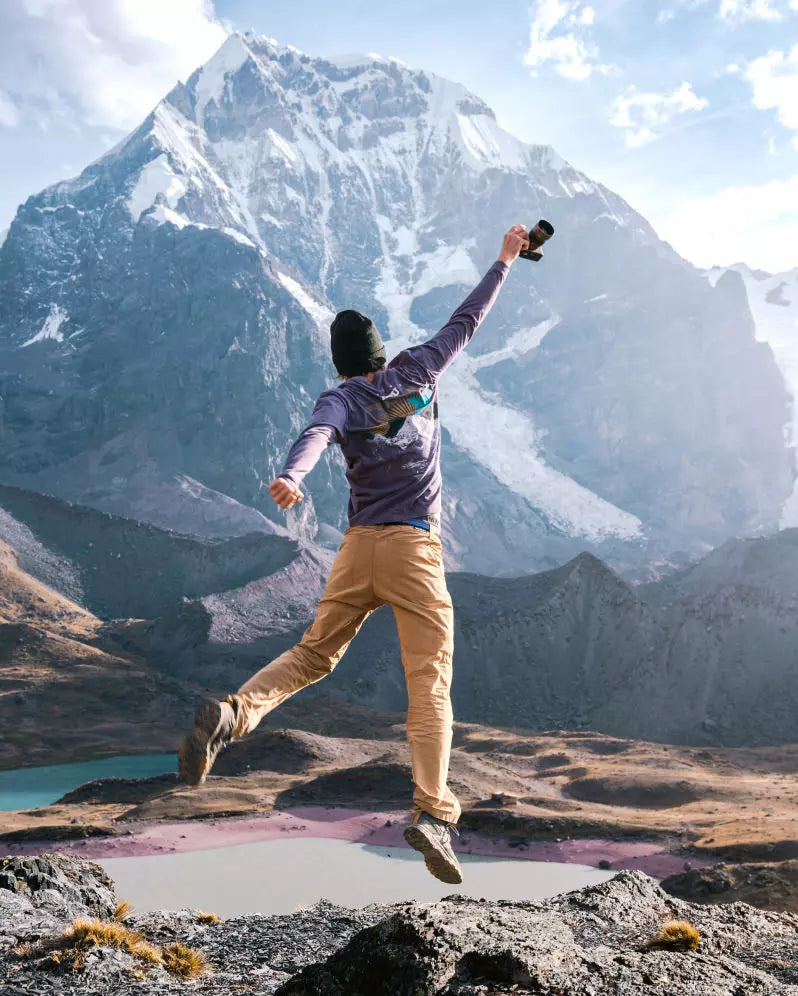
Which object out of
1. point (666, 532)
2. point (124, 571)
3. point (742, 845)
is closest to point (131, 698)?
point (124, 571)

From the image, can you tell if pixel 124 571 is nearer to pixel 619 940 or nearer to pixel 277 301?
pixel 277 301

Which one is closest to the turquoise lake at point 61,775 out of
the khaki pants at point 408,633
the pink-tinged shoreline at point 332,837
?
the pink-tinged shoreline at point 332,837

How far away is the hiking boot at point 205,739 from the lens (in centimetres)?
439

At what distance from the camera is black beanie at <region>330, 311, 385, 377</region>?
5.13 m

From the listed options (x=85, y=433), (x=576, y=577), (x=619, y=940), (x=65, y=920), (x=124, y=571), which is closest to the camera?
(x=619, y=940)

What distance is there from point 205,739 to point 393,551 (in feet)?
4.38

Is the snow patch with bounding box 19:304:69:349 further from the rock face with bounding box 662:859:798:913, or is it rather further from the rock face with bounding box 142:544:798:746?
the rock face with bounding box 662:859:798:913

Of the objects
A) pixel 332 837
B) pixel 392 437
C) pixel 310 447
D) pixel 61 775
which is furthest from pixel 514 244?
pixel 61 775

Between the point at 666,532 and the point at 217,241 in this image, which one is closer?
the point at 217,241

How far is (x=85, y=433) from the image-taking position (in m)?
145

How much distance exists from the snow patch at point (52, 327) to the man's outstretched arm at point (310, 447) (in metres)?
171

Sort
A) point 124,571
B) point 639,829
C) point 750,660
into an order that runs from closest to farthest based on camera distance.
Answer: point 639,829
point 750,660
point 124,571

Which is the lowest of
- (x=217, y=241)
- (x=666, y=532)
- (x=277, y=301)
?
(x=666, y=532)

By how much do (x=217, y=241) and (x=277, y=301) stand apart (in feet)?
50.3
